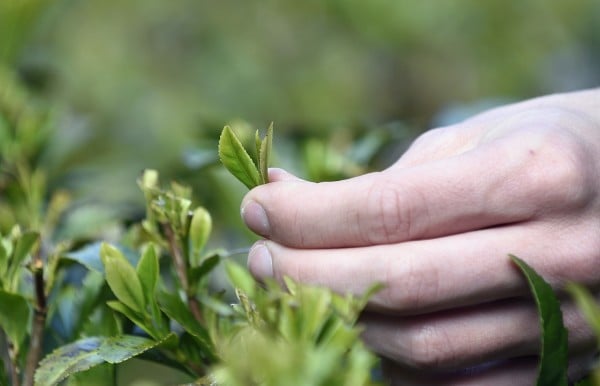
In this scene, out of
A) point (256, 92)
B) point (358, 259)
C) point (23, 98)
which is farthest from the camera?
point (256, 92)

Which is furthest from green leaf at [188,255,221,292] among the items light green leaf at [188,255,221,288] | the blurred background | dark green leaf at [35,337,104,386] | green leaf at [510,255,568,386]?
the blurred background

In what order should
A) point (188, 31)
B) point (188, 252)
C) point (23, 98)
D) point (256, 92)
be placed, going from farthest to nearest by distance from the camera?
point (188, 31), point (256, 92), point (23, 98), point (188, 252)

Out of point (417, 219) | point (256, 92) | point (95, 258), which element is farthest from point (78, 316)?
point (256, 92)


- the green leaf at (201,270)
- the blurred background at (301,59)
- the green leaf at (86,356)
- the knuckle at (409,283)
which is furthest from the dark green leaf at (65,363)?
the blurred background at (301,59)

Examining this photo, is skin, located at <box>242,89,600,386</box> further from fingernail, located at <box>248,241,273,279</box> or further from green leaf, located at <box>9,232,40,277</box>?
green leaf, located at <box>9,232,40,277</box>

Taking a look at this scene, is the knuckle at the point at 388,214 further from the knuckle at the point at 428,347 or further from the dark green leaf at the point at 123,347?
the dark green leaf at the point at 123,347

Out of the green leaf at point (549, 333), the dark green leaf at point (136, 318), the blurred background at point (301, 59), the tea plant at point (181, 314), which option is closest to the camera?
the tea plant at point (181, 314)

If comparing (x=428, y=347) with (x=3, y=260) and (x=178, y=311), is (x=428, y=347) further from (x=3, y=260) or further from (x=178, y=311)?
(x=3, y=260)

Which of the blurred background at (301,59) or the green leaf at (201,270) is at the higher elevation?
the green leaf at (201,270)

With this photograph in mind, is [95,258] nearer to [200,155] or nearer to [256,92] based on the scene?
[200,155]
